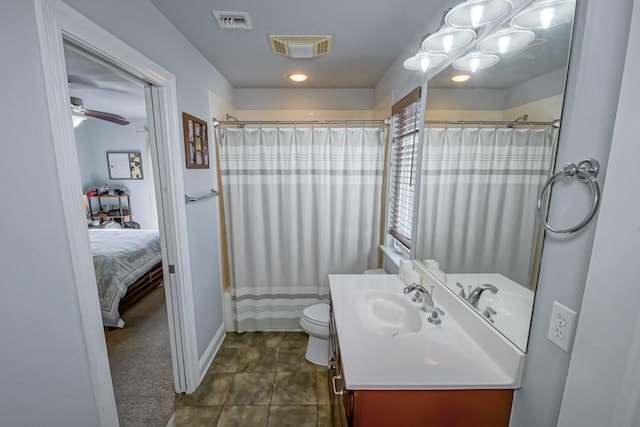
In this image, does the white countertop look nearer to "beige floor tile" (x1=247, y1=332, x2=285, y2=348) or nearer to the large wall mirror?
the large wall mirror

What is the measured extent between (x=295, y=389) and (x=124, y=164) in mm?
5053

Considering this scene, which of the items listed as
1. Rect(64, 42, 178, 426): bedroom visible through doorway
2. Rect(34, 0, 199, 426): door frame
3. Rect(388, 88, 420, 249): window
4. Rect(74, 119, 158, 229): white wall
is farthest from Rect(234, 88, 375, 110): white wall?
Rect(74, 119, 158, 229): white wall

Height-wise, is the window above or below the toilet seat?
above

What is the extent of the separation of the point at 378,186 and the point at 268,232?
3.57ft

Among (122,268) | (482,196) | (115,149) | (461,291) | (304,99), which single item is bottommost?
(122,268)

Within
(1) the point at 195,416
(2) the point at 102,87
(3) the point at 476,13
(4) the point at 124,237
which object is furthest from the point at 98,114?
(3) the point at 476,13

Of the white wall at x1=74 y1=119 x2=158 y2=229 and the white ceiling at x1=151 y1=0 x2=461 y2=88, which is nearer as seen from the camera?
the white ceiling at x1=151 y1=0 x2=461 y2=88

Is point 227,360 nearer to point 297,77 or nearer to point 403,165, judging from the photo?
point 403,165

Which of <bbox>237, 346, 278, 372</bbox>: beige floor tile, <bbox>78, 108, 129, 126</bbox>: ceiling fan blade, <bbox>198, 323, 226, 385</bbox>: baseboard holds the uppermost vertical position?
<bbox>78, 108, 129, 126</bbox>: ceiling fan blade

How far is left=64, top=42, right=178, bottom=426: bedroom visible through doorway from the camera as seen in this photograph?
1.85 metres

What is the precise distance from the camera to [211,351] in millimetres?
2172

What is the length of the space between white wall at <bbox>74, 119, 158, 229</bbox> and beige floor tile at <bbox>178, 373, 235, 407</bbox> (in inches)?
155

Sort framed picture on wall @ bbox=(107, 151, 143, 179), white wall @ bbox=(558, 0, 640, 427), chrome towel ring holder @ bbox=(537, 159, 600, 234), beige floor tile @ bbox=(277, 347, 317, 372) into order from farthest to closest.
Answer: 1. framed picture on wall @ bbox=(107, 151, 143, 179)
2. beige floor tile @ bbox=(277, 347, 317, 372)
3. chrome towel ring holder @ bbox=(537, 159, 600, 234)
4. white wall @ bbox=(558, 0, 640, 427)

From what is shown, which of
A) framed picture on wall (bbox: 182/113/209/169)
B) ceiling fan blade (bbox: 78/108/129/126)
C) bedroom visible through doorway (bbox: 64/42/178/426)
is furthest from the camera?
ceiling fan blade (bbox: 78/108/129/126)
